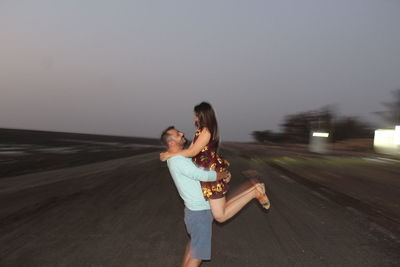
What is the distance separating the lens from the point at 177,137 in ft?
9.96

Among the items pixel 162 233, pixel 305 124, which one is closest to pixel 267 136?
pixel 305 124

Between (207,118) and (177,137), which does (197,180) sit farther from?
(207,118)

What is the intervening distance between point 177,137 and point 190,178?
376 millimetres

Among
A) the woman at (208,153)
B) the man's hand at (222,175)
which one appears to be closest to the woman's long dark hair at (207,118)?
the woman at (208,153)

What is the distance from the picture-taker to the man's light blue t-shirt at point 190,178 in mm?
2861

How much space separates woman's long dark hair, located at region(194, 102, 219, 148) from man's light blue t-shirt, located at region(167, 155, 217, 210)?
309 millimetres

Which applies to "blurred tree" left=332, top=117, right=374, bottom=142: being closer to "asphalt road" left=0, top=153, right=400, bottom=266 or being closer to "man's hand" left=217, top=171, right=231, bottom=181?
"asphalt road" left=0, top=153, right=400, bottom=266

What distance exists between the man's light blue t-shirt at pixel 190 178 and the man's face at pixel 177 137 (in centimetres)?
15

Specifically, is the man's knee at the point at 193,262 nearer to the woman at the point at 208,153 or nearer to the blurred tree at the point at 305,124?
the woman at the point at 208,153

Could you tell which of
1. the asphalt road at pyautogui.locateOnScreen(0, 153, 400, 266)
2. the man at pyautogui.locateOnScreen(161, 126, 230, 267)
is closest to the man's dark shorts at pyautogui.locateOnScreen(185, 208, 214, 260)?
the man at pyautogui.locateOnScreen(161, 126, 230, 267)

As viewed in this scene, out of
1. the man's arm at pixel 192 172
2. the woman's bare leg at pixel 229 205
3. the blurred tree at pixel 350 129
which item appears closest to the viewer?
the man's arm at pixel 192 172

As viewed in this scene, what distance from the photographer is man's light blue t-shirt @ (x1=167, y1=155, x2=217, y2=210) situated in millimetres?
2861

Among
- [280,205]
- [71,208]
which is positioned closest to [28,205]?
[71,208]

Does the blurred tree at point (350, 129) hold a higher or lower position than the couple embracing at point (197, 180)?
higher
